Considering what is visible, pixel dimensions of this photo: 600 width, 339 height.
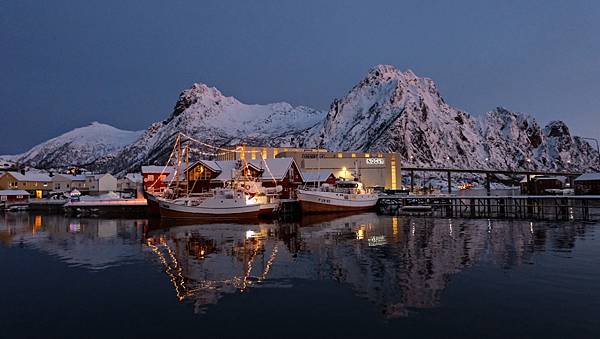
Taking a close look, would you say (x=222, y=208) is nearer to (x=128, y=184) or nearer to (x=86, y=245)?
(x=86, y=245)

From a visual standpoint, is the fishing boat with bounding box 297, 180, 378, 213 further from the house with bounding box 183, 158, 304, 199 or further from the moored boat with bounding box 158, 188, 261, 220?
the moored boat with bounding box 158, 188, 261, 220

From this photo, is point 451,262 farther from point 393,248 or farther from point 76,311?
point 76,311

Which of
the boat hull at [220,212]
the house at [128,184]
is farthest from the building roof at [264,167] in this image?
the house at [128,184]

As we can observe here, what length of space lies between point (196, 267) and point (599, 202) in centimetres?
8381

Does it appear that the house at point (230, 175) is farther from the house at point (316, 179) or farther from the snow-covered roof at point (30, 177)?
the snow-covered roof at point (30, 177)

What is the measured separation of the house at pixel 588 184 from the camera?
219 feet

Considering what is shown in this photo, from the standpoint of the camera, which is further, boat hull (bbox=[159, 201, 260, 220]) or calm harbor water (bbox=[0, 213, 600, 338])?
boat hull (bbox=[159, 201, 260, 220])

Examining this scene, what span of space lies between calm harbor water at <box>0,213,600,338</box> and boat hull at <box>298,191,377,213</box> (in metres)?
33.2

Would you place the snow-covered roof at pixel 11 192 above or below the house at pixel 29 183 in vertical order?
below

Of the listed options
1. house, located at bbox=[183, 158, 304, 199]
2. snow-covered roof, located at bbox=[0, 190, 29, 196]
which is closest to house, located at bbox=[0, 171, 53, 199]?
snow-covered roof, located at bbox=[0, 190, 29, 196]

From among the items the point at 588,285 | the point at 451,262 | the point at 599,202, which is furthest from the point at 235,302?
the point at 599,202

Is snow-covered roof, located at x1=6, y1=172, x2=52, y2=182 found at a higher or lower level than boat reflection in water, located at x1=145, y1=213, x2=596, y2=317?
higher

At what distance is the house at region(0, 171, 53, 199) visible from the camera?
387 feet

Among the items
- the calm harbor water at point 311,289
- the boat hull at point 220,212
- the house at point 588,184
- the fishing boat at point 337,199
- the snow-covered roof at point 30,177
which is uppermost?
the snow-covered roof at point 30,177
